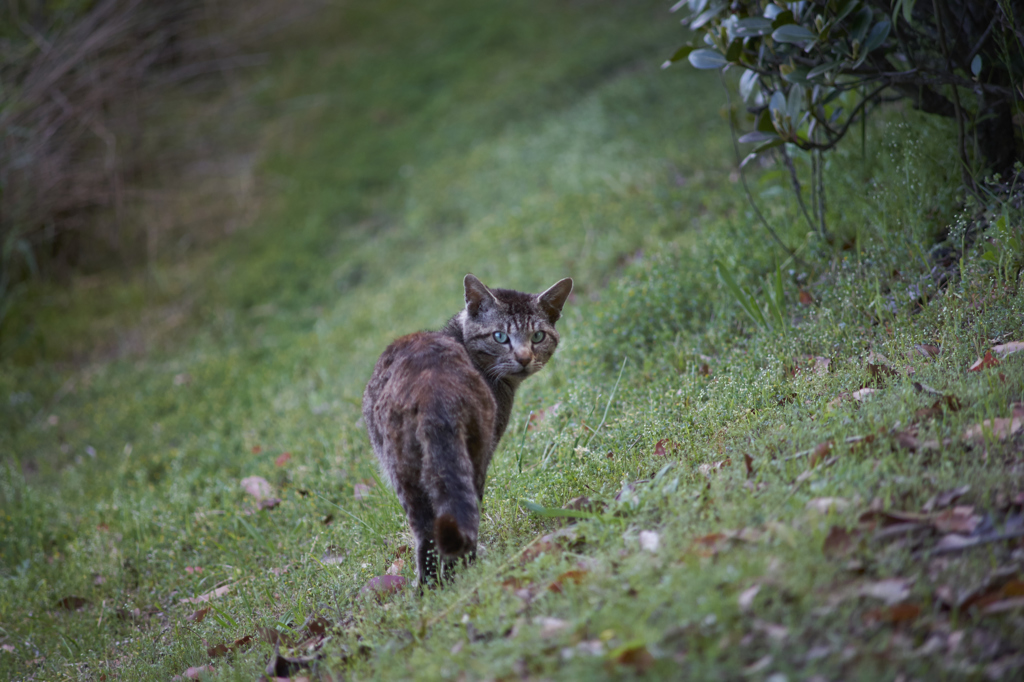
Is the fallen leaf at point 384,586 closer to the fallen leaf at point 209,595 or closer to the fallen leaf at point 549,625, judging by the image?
the fallen leaf at point 549,625

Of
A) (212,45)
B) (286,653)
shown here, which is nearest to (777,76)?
(286,653)

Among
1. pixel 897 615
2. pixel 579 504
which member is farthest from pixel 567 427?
pixel 897 615

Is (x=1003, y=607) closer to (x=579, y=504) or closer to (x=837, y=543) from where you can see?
(x=837, y=543)

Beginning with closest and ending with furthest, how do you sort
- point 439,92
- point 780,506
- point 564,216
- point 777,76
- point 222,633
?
point 780,506 → point 222,633 → point 777,76 → point 564,216 → point 439,92

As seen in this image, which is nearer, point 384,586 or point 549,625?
point 549,625

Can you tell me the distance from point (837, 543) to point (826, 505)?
20cm

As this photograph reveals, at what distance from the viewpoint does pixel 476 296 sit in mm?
4062

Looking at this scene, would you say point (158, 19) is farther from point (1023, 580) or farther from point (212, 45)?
point (1023, 580)

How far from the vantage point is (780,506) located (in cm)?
261

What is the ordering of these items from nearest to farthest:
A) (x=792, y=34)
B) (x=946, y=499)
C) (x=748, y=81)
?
(x=946, y=499) → (x=792, y=34) → (x=748, y=81)

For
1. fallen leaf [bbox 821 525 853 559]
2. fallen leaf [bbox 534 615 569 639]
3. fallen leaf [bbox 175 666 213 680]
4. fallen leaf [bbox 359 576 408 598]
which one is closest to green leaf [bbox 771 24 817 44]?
fallen leaf [bbox 821 525 853 559]

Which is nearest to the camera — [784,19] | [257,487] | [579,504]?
[579,504]

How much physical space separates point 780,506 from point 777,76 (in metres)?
2.98

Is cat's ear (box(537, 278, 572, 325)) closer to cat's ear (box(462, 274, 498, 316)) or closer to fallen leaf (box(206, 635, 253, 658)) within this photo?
cat's ear (box(462, 274, 498, 316))
